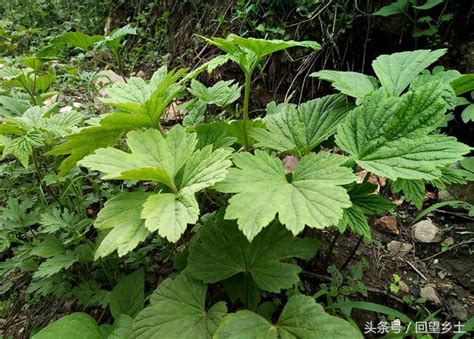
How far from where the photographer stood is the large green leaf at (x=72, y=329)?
1.13m

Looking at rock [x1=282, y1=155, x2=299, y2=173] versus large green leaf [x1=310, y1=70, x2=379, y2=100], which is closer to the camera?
large green leaf [x1=310, y1=70, x2=379, y2=100]

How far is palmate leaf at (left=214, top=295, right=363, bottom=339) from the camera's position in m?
1.01

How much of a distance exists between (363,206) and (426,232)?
780mm

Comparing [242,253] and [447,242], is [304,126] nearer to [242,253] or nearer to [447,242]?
[242,253]

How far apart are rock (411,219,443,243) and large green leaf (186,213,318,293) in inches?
31.6

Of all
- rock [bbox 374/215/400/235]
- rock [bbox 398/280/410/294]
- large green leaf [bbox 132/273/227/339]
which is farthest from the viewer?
rock [bbox 374/215/400/235]

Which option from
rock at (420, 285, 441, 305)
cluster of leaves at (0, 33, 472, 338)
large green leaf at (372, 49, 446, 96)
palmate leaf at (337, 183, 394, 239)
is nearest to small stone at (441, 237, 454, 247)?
rock at (420, 285, 441, 305)

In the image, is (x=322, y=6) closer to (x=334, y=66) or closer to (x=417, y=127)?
(x=334, y=66)

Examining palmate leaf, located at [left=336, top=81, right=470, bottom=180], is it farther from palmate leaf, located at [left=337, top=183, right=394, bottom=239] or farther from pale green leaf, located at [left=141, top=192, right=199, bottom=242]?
pale green leaf, located at [left=141, top=192, right=199, bottom=242]

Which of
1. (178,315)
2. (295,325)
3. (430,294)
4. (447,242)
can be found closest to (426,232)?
(447,242)

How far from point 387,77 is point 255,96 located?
159 centimetres

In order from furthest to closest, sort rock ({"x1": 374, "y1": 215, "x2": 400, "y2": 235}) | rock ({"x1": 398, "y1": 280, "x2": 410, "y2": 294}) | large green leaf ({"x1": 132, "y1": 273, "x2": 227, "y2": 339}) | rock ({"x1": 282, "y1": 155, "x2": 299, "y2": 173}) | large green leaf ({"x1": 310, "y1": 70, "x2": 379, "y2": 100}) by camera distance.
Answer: rock ({"x1": 282, "y1": 155, "x2": 299, "y2": 173})
rock ({"x1": 374, "y1": 215, "x2": 400, "y2": 235})
rock ({"x1": 398, "y1": 280, "x2": 410, "y2": 294})
large green leaf ({"x1": 310, "y1": 70, "x2": 379, "y2": 100})
large green leaf ({"x1": 132, "y1": 273, "x2": 227, "y2": 339})

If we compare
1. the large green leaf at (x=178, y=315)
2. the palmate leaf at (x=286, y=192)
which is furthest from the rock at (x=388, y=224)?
the large green leaf at (x=178, y=315)

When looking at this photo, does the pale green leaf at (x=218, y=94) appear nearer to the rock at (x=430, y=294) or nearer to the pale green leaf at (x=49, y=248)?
the pale green leaf at (x=49, y=248)
